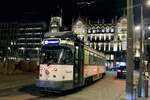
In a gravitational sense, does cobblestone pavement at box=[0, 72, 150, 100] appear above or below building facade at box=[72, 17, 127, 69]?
below

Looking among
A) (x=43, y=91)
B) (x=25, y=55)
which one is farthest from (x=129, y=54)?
(x=25, y=55)

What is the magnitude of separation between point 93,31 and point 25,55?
113ft

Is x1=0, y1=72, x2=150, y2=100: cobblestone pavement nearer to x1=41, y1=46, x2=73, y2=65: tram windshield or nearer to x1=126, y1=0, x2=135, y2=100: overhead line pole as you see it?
x1=41, y1=46, x2=73, y2=65: tram windshield

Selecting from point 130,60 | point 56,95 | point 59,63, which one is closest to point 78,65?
point 59,63

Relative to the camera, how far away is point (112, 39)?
106438 mm

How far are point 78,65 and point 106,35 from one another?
95.2 meters

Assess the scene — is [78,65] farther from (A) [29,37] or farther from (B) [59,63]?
(A) [29,37]

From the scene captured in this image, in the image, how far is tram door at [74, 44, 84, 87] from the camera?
1437 cm

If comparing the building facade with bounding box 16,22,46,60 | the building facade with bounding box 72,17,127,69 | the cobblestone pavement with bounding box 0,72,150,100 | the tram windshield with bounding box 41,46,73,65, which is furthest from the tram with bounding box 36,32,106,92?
the building facade with bounding box 16,22,46,60

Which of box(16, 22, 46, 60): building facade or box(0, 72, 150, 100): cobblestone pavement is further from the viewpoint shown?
box(16, 22, 46, 60): building facade

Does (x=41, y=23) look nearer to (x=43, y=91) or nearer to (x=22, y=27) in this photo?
(x=22, y=27)

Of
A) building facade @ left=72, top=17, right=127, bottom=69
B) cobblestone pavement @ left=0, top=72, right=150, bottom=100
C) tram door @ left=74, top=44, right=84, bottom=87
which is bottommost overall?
cobblestone pavement @ left=0, top=72, right=150, bottom=100

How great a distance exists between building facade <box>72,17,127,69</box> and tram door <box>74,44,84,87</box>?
85.5 meters

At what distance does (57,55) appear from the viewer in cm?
1351
